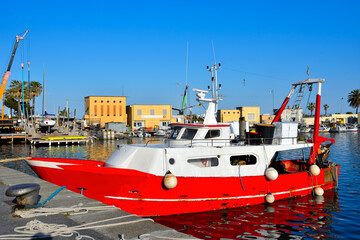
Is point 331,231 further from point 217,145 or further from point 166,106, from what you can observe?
point 166,106

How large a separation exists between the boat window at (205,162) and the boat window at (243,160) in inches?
47.8

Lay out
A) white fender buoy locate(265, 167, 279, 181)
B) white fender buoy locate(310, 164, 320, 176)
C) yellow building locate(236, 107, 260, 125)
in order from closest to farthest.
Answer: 1. white fender buoy locate(265, 167, 279, 181)
2. white fender buoy locate(310, 164, 320, 176)
3. yellow building locate(236, 107, 260, 125)

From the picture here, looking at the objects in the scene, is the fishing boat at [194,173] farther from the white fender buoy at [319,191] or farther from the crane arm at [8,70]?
the crane arm at [8,70]

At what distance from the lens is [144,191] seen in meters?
11.9

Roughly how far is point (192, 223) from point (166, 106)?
244ft

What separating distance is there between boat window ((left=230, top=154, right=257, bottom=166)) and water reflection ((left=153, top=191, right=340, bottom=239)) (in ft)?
6.94

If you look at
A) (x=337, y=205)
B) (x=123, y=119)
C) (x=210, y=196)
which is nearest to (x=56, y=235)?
(x=210, y=196)

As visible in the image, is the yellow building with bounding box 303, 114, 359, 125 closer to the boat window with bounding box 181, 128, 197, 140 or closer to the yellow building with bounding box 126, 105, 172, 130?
the yellow building with bounding box 126, 105, 172, 130

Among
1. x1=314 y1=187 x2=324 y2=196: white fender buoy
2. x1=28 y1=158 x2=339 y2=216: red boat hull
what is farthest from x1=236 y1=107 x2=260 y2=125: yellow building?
x1=28 y1=158 x2=339 y2=216: red boat hull

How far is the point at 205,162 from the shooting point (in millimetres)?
13820

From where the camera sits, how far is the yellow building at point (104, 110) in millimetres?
81750

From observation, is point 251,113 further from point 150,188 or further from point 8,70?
point 150,188

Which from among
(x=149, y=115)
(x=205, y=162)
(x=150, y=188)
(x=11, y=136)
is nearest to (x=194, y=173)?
(x=205, y=162)

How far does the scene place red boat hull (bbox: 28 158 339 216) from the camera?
11.4 metres
